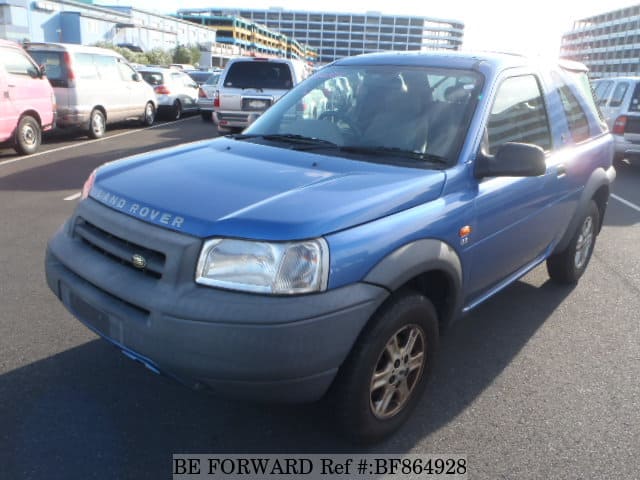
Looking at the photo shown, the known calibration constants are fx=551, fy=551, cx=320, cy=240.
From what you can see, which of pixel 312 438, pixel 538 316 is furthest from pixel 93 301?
pixel 538 316

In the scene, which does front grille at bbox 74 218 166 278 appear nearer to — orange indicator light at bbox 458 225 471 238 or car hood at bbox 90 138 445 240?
car hood at bbox 90 138 445 240

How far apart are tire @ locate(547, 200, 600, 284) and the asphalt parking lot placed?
240 mm

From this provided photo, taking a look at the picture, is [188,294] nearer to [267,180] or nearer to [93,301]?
[93,301]

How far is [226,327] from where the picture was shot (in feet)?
6.71

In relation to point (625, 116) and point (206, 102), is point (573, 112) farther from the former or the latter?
point (206, 102)

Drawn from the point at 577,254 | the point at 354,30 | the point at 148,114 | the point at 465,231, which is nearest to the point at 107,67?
the point at 148,114

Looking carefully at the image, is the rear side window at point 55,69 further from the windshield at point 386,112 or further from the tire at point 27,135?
the windshield at point 386,112

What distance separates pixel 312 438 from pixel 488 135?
74.7 inches

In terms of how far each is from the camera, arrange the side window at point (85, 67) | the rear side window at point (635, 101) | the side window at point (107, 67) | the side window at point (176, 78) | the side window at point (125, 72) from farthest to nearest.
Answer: the side window at point (176, 78), the side window at point (125, 72), the side window at point (107, 67), the side window at point (85, 67), the rear side window at point (635, 101)

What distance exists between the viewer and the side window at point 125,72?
13.7 m

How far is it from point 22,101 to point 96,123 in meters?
3.19

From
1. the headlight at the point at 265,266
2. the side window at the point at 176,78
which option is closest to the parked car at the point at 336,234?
the headlight at the point at 265,266

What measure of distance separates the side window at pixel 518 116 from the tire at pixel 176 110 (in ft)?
51.3

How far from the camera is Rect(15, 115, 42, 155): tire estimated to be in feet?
32.0
